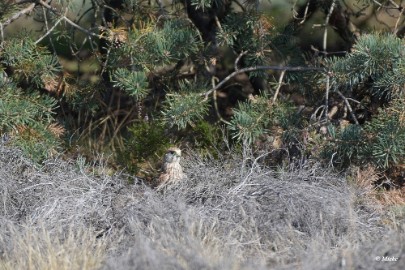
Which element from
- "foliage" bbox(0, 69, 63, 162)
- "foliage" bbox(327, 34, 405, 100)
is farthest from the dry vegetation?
"foliage" bbox(327, 34, 405, 100)

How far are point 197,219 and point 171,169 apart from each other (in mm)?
935

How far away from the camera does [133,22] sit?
22.8 ft

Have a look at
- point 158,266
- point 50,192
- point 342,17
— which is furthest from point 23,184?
point 342,17

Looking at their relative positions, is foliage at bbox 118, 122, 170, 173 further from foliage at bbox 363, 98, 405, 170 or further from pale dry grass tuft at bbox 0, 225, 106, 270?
foliage at bbox 363, 98, 405, 170

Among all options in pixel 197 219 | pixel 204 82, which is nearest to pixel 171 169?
pixel 197 219

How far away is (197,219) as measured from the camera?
5.50 meters

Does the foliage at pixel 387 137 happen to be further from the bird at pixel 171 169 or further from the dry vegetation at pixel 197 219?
the bird at pixel 171 169

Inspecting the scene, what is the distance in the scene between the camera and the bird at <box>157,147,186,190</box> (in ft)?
20.7

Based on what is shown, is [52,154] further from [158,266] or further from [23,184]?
[158,266]

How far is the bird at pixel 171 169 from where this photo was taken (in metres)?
6.31

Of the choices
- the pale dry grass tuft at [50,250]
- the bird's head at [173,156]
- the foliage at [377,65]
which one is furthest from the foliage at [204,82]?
the pale dry grass tuft at [50,250]

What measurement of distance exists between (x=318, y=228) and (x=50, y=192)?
79.3 inches

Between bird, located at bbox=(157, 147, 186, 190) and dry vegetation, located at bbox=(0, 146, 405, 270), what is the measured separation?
11 cm

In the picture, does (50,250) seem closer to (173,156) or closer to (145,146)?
(173,156)
